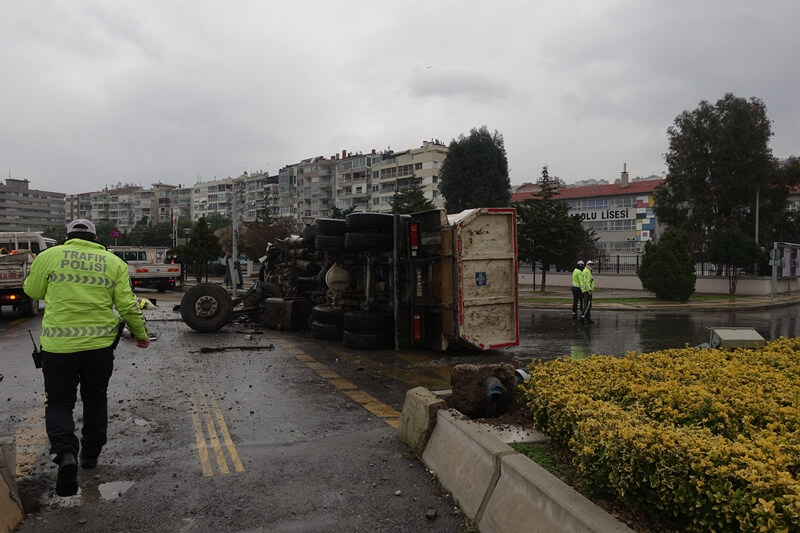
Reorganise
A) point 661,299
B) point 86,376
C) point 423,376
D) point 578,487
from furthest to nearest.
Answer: point 661,299 → point 423,376 → point 86,376 → point 578,487

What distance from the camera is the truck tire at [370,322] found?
10.4m

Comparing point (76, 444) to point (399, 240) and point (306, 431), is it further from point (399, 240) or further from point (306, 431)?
point (399, 240)

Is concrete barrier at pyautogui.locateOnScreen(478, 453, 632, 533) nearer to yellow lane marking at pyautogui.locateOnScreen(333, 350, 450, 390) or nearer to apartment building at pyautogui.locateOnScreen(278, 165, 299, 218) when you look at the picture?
yellow lane marking at pyautogui.locateOnScreen(333, 350, 450, 390)

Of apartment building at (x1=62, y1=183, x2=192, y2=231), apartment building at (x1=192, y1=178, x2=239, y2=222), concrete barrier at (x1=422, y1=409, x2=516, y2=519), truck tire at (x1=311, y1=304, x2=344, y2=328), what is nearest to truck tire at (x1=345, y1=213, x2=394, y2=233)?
truck tire at (x1=311, y1=304, x2=344, y2=328)

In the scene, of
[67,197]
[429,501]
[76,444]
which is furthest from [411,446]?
[67,197]

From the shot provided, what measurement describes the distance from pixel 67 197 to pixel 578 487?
21228 centimetres

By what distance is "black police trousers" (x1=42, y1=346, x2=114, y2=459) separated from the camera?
14.0 ft

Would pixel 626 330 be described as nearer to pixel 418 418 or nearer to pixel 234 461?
pixel 418 418

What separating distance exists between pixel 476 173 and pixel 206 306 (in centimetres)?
4410

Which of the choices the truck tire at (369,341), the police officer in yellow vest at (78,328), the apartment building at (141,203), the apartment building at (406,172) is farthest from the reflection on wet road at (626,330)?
the apartment building at (141,203)

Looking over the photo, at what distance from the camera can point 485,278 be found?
31.3 ft

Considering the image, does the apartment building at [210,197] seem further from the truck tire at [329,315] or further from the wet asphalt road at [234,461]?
the wet asphalt road at [234,461]

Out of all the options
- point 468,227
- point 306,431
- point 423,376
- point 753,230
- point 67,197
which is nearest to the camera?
point 306,431

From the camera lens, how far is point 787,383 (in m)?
4.32
